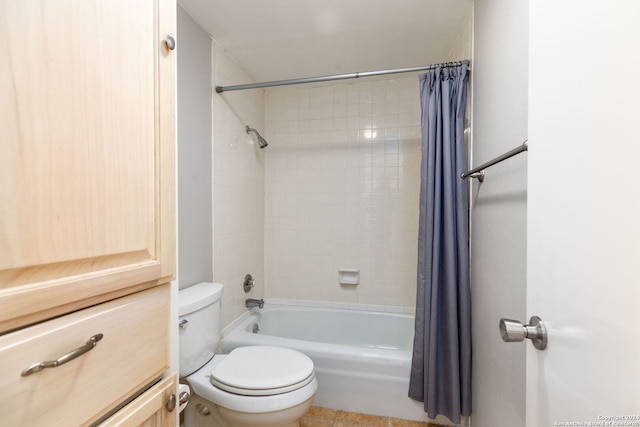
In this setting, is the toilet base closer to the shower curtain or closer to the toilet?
the toilet

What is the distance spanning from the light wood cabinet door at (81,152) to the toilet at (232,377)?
77 centimetres

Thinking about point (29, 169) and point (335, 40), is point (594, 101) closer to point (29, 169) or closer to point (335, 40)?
point (29, 169)

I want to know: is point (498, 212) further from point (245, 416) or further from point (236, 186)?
point (236, 186)

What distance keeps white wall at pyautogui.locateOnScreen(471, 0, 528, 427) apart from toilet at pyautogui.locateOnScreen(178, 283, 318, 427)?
0.76 m

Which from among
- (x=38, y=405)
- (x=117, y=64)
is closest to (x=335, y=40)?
(x=117, y=64)

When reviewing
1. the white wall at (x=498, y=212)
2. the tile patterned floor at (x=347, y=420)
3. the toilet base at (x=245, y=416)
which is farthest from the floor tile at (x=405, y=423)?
the toilet base at (x=245, y=416)

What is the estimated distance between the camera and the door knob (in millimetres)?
530

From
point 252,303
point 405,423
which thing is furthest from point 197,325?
point 405,423

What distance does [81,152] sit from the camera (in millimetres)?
477

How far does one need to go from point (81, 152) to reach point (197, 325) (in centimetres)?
109

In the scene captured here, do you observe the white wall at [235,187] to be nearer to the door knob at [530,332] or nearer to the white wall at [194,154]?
the white wall at [194,154]

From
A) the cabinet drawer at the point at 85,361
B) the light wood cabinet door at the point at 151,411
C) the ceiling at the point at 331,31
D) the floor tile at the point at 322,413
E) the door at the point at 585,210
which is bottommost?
the floor tile at the point at 322,413

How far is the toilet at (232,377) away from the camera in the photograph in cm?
115

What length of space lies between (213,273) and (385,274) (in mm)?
1321
